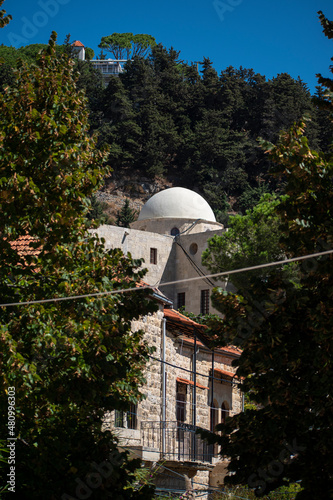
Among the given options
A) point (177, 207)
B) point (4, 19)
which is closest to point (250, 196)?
point (177, 207)

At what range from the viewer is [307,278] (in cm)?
883

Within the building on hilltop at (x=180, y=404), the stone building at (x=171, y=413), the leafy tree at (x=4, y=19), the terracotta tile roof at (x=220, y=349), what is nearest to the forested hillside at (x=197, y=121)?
the terracotta tile roof at (x=220, y=349)

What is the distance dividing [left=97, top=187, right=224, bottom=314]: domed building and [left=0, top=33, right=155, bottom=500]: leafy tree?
101 feet

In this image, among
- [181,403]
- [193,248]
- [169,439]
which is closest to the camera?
[169,439]

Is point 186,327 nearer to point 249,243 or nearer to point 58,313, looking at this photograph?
point 58,313

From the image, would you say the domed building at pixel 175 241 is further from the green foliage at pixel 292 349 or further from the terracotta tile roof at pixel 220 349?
the green foliage at pixel 292 349

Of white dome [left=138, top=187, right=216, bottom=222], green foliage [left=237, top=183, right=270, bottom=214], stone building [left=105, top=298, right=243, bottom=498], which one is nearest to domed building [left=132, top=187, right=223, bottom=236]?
white dome [left=138, top=187, right=216, bottom=222]

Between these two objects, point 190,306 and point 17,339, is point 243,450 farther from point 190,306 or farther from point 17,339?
point 190,306

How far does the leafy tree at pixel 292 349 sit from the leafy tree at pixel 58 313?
143cm

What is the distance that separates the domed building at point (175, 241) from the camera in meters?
42.7

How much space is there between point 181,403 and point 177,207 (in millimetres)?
26913

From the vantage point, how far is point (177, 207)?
151 feet

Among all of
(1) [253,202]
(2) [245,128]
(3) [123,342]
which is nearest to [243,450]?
(3) [123,342]

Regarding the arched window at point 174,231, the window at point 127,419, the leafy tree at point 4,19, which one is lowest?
the window at point 127,419
